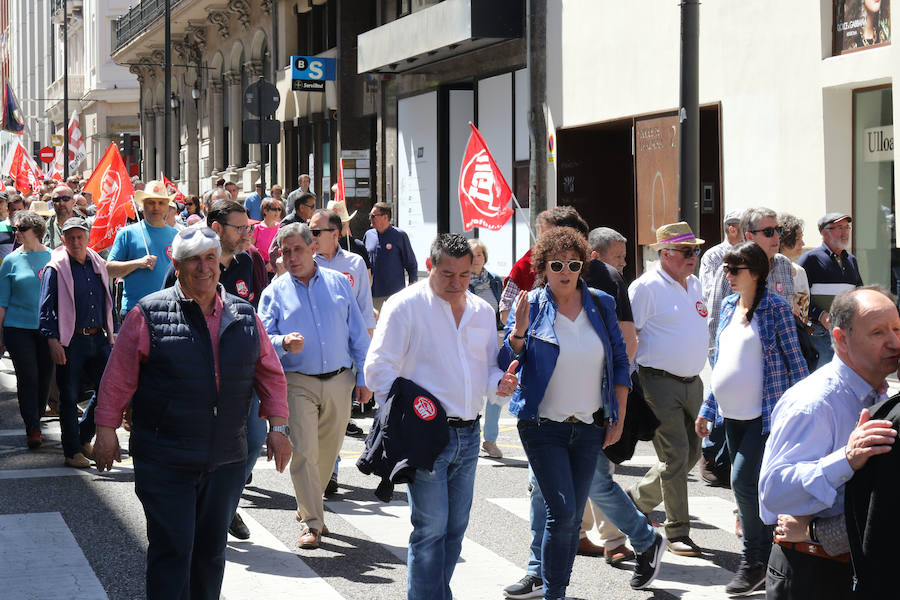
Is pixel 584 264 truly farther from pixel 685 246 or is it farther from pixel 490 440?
pixel 490 440

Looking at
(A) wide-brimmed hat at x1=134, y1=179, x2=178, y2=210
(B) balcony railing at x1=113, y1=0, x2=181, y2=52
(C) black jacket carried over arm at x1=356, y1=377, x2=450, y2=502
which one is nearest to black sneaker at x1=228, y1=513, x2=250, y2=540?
(C) black jacket carried over arm at x1=356, y1=377, x2=450, y2=502

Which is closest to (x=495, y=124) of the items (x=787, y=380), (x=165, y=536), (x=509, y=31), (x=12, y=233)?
(x=509, y=31)

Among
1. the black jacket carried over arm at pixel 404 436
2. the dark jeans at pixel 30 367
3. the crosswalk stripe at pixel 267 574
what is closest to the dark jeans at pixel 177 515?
the black jacket carried over arm at pixel 404 436

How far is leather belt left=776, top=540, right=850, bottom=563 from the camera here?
4078 mm

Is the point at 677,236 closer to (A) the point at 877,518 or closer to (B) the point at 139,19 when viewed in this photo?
(A) the point at 877,518

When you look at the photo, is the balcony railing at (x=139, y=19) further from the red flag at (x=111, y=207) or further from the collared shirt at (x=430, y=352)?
the collared shirt at (x=430, y=352)

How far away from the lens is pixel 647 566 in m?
6.67

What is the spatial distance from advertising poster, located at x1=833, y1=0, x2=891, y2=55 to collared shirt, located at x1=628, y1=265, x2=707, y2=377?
274 inches

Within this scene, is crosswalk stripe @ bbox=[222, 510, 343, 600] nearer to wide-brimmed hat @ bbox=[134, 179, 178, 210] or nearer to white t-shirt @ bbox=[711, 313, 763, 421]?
white t-shirt @ bbox=[711, 313, 763, 421]

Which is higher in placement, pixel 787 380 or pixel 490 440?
pixel 787 380

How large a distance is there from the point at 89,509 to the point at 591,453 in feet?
12.7

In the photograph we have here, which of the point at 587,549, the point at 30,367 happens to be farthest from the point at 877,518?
the point at 30,367

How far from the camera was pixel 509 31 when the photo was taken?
2103 centimetres

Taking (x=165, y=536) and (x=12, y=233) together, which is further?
(x=12, y=233)
